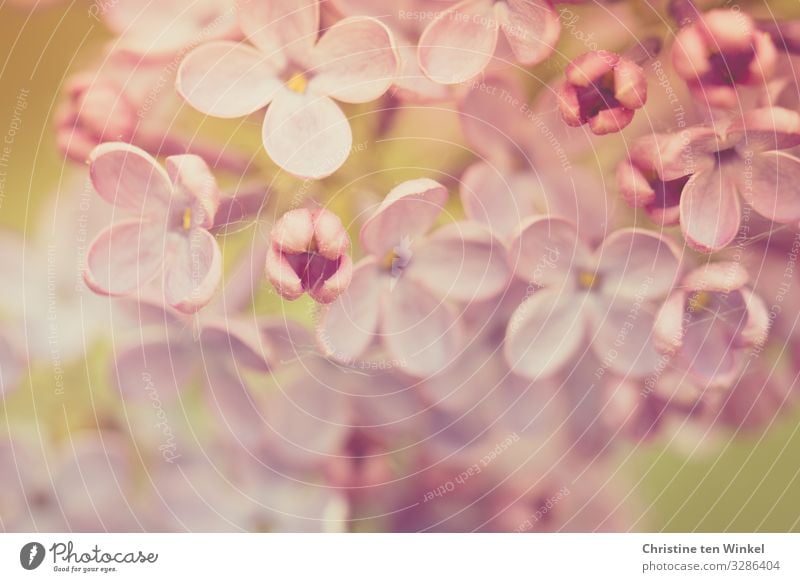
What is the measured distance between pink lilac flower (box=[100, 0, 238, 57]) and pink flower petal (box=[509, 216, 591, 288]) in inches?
11.6

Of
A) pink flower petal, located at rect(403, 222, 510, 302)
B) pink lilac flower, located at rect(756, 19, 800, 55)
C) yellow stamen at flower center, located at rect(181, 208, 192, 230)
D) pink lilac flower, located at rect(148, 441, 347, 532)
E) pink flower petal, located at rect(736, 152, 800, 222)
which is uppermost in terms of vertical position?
pink lilac flower, located at rect(756, 19, 800, 55)

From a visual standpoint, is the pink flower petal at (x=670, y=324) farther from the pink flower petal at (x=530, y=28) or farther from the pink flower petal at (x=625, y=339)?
the pink flower petal at (x=530, y=28)

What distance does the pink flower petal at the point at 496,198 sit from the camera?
65 cm

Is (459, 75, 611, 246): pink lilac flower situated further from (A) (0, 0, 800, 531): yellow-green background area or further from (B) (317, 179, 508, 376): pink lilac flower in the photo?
(A) (0, 0, 800, 531): yellow-green background area

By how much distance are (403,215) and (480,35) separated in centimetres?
16

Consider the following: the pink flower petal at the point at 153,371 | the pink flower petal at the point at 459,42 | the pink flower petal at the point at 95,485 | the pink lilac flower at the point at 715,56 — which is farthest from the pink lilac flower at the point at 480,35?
the pink flower petal at the point at 95,485

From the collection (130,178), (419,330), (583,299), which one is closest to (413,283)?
(419,330)

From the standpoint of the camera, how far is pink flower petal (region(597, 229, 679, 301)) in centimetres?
66

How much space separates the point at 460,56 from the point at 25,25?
0.36 meters

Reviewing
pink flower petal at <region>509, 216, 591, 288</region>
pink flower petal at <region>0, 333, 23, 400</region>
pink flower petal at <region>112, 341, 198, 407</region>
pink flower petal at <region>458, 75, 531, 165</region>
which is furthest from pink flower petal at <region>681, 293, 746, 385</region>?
pink flower petal at <region>0, 333, 23, 400</region>

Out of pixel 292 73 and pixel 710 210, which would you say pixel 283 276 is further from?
pixel 710 210

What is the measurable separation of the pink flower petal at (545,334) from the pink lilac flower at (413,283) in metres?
0.04
